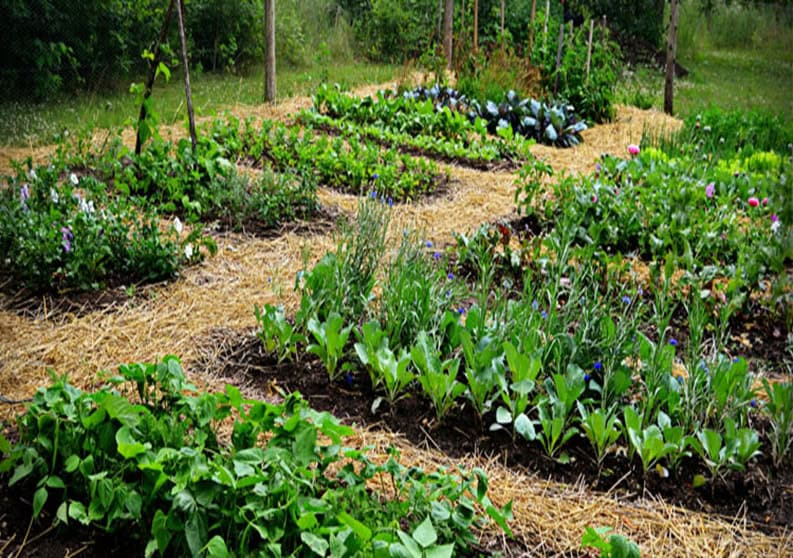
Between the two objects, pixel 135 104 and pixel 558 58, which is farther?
pixel 558 58

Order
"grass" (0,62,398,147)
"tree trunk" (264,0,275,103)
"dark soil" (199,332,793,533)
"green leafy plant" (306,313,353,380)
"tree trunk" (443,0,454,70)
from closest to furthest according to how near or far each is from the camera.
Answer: "dark soil" (199,332,793,533) < "green leafy plant" (306,313,353,380) < "grass" (0,62,398,147) < "tree trunk" (264,0,275,103) < "tree trunk" (443,0,454,70)

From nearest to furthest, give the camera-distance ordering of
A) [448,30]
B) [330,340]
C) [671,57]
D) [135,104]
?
[330,340], [135,104], [671,57], [448,30]

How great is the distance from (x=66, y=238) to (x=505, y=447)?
7.41 feet

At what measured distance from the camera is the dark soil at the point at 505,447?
7.52 ft

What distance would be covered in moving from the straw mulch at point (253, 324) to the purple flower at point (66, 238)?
341 mm

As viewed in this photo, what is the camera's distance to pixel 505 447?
2510 mm

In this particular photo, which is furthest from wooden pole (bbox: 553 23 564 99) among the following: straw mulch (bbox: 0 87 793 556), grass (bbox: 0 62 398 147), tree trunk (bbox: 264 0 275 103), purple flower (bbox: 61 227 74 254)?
purple flower (bbox: 61 227 74 254)

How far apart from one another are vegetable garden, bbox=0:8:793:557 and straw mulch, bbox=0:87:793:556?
12 millimetres

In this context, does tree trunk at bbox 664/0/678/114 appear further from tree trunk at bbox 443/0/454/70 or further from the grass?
the grass

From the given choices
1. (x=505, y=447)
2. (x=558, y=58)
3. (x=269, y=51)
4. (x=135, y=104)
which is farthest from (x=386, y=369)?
(x=558, y=58)

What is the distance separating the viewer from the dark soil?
229 cm

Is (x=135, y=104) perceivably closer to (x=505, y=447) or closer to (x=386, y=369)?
(x=386, y=369)

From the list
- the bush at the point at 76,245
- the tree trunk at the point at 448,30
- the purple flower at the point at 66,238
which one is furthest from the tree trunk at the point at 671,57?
the purple flower at the point at 66,238

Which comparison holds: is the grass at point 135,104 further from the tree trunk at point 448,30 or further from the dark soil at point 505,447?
the dark soil at point 505,447
